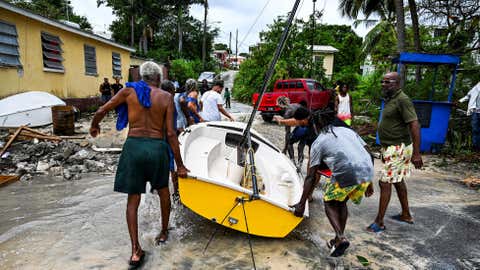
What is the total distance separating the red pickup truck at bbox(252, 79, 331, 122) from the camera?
474 inches

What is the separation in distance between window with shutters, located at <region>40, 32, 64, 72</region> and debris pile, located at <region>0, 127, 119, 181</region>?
4162 millimetres

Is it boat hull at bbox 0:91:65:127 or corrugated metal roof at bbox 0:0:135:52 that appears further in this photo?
corrugated metal roof at bbox 0:0:135:52

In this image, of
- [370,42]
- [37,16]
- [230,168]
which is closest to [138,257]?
[230,168]

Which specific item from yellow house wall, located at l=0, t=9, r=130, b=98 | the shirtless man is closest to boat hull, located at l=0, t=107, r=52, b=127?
yellow house wall, located at l=0, t=9, r=130, b=98

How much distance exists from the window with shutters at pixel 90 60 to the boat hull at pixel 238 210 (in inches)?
444

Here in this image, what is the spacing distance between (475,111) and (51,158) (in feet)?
29.7

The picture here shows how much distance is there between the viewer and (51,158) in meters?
6.05

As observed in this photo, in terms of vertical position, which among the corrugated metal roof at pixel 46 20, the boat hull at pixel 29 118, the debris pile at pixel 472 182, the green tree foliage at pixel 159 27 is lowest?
the debris pile at pixel 472 182

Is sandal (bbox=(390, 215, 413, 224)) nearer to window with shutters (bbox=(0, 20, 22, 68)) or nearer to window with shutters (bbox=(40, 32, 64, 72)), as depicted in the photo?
window with shutters (bbox=(0, 20, 22, 68))

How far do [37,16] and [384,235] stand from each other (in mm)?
10622

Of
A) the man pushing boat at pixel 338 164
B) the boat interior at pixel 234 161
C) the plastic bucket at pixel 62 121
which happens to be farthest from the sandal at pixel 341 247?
the plastic bucket at pixel 62 121

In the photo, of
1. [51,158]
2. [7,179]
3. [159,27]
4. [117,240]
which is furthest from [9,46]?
[159,27]

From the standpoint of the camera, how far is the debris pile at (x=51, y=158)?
18.4ft

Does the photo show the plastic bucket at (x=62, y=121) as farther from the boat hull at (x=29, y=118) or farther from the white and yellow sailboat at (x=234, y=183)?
the white and yellow sailboat at (x=234, y=183)
